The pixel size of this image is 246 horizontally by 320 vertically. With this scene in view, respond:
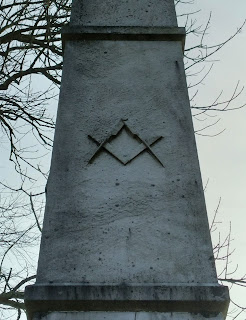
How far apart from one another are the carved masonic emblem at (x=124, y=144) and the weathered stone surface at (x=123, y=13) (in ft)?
2.96

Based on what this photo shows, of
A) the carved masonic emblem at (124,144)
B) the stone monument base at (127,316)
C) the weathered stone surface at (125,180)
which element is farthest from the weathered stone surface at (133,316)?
the carved masonic emblem at (124,144)

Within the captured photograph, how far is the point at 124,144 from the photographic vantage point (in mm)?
2762

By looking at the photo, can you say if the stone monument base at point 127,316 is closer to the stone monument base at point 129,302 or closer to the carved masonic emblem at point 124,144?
the stone monument base at point 129,302

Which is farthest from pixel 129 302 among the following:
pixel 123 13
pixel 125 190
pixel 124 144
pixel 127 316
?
pixel 123 13

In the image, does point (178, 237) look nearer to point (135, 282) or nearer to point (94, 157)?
point (135, 282)

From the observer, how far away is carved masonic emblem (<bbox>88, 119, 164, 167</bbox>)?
8.91 ft

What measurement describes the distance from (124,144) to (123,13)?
1.11 meters

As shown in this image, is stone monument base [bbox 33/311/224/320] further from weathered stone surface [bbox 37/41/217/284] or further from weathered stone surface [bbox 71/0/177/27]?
weathered stone surface [bbox 71/0/177/27]

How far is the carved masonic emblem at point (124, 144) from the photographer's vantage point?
107 inches

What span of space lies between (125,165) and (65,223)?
42cm

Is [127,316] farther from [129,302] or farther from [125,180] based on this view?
[125,180]

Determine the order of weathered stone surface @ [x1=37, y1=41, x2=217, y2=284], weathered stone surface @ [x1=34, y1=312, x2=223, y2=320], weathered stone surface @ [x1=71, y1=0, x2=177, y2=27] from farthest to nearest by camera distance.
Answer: weathered stone surface @ [x1=71, y1=0, x2=177, y2=27]
weathered stone surface @ [x1=37, y1=41, x2=217, y2=284]
weathered stone surface @ [x1=34, y1=312, x2=223, y2=320]

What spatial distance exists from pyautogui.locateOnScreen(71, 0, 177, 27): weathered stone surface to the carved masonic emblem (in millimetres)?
901

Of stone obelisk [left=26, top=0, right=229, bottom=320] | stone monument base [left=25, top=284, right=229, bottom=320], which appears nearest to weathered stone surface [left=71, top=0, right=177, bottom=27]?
stone obelisk [left=26, top=0, right=229, bottom=320]
